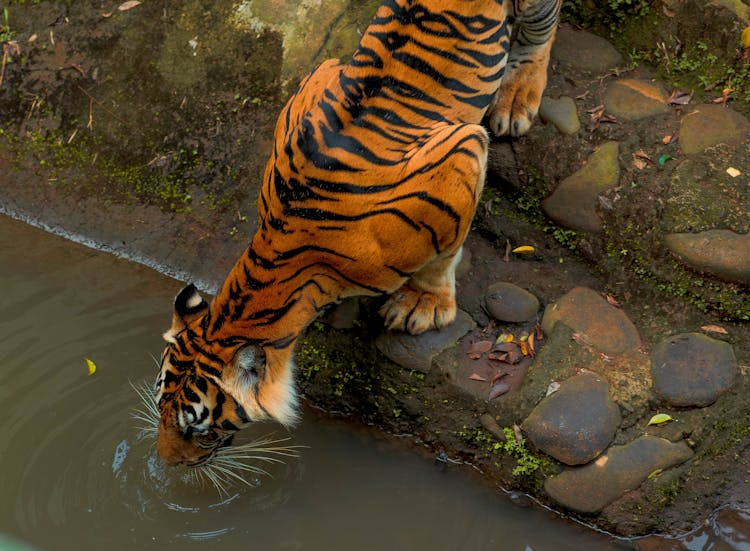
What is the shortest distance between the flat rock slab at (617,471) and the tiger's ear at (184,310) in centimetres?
204

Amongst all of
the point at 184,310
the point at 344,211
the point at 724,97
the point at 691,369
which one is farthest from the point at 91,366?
the point at 724,97

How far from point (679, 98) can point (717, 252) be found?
1.11 m

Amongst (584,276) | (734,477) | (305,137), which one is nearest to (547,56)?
(584,276)

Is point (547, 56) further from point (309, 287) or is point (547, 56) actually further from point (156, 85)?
point (156, 85)

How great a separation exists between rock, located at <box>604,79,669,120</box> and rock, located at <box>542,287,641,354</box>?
1.15m

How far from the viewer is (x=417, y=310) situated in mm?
4816

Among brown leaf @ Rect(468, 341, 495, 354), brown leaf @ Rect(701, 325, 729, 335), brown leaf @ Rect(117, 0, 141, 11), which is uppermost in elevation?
brown leaf @ Rect(117, 0, 141, 11)

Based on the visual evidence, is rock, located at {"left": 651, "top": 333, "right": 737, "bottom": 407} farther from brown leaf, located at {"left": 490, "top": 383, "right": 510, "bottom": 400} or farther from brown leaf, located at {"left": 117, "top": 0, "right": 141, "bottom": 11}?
brown leaf, located at {"left": 117, "top": 0, "right": 141, "bottom": 11}

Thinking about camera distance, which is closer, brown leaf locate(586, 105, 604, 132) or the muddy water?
the muddy water

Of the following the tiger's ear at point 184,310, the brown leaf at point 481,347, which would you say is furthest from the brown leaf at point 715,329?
the tiger's ear at point 184,310

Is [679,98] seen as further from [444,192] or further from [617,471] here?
[617,471]

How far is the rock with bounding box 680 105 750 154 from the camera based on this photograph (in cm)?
511

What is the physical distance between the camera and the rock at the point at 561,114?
5.29 m

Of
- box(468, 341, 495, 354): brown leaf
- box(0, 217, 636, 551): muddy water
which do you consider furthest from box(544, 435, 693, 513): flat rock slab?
box(468, 341, 495, 354): brown leaf
